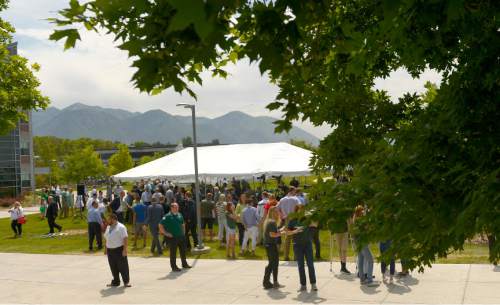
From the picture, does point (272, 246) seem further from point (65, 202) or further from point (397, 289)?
point (65, 202)

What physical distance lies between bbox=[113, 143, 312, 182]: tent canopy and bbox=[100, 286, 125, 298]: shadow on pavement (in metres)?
10.4

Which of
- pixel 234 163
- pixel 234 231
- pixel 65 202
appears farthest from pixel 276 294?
pixel 65 202

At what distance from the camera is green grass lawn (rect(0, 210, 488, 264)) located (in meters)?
13.6

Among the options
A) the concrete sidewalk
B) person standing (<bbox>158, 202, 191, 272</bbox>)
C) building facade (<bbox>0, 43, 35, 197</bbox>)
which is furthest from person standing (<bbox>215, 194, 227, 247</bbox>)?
building facade (<bbox>0, 43, 35, 197</bbox>)

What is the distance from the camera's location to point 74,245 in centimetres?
1880

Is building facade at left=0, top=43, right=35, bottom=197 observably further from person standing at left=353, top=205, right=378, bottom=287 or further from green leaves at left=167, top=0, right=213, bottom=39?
green leaves at left=167, top=0, right=213, bottom=39

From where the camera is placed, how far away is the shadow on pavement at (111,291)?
1122 cm

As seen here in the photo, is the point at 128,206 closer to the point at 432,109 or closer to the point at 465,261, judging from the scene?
the point at 465,261

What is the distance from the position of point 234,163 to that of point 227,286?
1195cm

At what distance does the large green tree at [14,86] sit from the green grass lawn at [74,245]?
5.13 m

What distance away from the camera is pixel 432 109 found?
4.13 m

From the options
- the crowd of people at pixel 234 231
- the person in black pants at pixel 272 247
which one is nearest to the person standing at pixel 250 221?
the crowd of people at pixel 234 231

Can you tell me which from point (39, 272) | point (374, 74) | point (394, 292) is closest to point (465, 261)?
point (394, 292)

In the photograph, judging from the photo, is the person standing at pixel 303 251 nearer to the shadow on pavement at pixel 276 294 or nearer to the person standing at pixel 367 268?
the shadow on pavement at pixel 276 294
